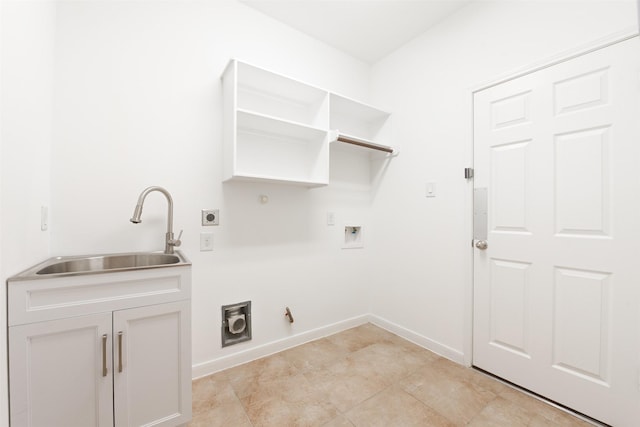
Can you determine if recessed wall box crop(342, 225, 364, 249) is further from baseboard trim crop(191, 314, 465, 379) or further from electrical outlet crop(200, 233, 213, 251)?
electrical outlet crop(200, 233, 213, 251)

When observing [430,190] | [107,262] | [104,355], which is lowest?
[104,355]

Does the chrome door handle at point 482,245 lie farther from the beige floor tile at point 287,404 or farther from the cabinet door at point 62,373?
the cabinet door at point 62,373

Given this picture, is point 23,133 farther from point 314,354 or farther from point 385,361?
point 385,361

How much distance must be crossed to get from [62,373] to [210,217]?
1.04 meters

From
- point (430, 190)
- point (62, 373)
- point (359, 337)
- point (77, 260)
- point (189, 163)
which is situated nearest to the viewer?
point (62, 373)

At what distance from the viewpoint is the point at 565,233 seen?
152 centimetres

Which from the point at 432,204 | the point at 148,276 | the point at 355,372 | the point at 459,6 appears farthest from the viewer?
the point at 432,204

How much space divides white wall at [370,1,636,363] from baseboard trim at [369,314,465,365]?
0.04ft

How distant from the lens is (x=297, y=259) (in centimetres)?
227

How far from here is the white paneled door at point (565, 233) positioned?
133 centimetres

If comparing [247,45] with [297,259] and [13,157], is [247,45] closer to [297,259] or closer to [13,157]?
[13,157]

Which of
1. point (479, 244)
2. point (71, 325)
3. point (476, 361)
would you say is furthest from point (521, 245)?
point (71, 325)

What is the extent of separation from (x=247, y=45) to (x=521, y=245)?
2428 millimetres

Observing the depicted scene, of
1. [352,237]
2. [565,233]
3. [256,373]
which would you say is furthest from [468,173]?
[256,373]
